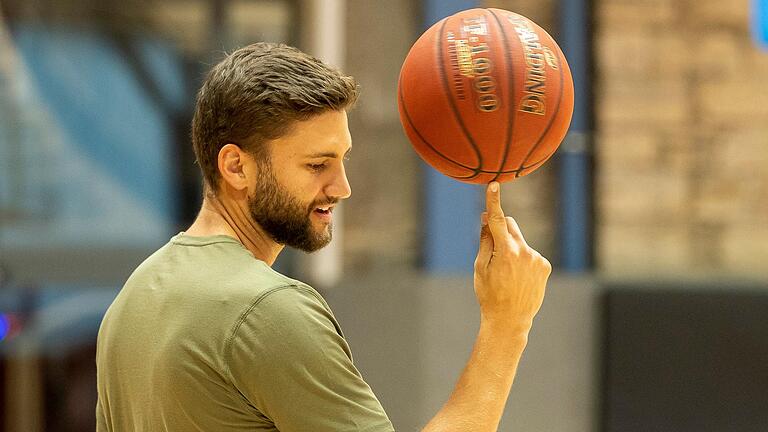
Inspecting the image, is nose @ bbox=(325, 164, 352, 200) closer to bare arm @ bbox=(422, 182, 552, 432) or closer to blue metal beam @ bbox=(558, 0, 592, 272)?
bare arm @ bbox=(422, 182, 552, 432)

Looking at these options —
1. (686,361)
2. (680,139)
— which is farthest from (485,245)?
(680,139)

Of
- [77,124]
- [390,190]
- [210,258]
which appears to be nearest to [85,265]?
[77,124]

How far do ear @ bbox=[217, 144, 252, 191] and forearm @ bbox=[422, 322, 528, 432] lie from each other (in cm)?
49

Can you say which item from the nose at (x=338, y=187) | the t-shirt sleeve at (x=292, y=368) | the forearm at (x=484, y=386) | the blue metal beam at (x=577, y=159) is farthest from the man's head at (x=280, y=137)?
the blue metal beam at (x=577, y=159)

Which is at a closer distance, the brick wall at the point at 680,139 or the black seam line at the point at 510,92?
the black seam line at the point at 510,92

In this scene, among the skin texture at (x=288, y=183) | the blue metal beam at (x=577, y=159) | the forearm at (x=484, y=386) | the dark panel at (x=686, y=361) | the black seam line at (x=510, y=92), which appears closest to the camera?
the forearm at (x=484, y=386)

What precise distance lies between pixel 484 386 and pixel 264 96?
606 mm

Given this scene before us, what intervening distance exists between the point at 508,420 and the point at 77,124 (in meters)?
2.45

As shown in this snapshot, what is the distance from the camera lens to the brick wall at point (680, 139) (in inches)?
202

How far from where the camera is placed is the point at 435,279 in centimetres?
482

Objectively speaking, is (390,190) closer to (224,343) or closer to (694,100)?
(694,100)

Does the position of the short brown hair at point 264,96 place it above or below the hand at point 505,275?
above

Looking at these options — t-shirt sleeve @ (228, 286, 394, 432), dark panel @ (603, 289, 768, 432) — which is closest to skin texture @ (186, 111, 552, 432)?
t-shirt sleeve @ (228, 286, 394, 432)

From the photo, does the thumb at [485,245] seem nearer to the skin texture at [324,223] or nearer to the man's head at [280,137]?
the skin texture at [324,223]
